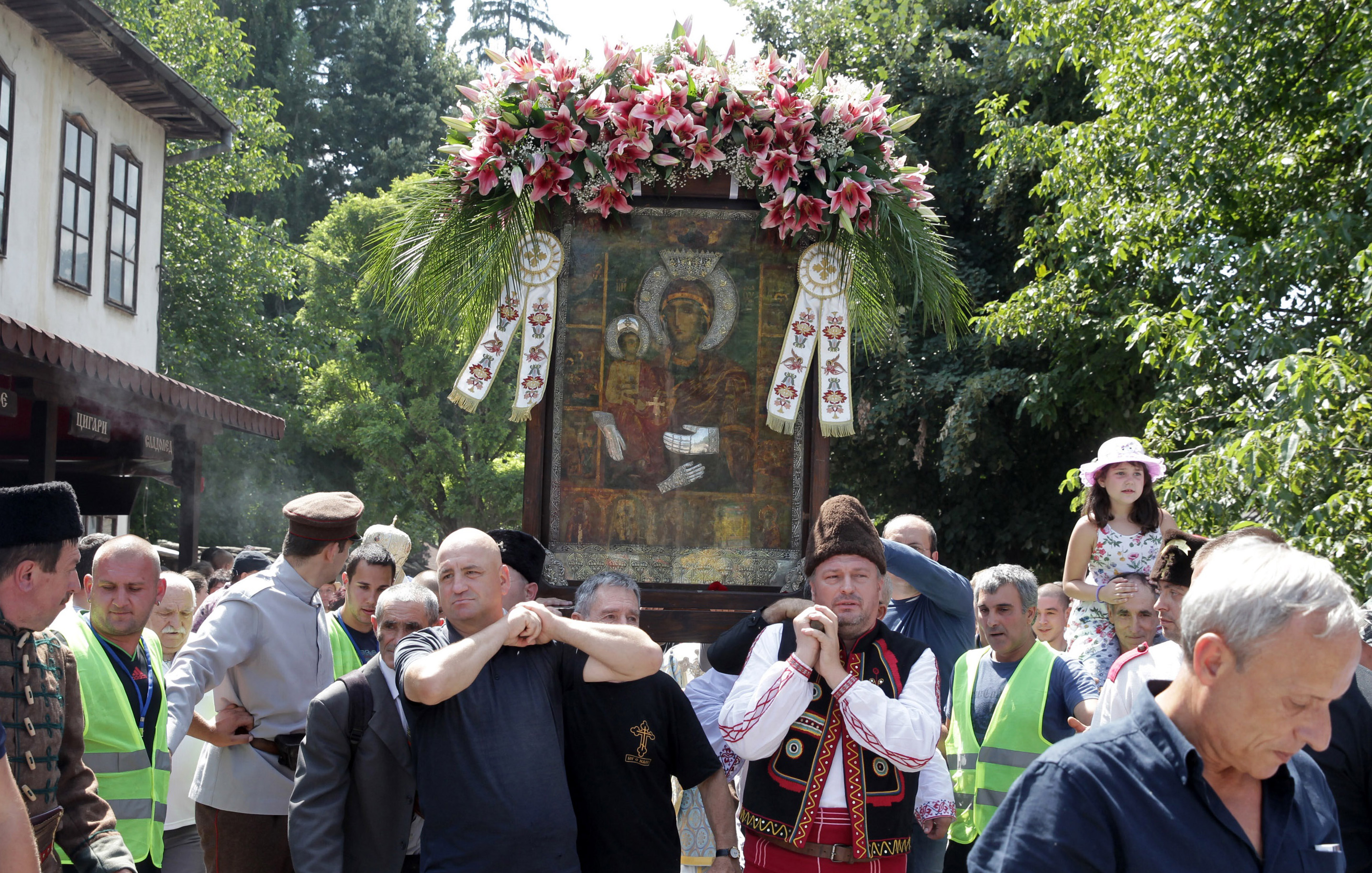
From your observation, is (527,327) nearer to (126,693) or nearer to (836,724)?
(126,693)

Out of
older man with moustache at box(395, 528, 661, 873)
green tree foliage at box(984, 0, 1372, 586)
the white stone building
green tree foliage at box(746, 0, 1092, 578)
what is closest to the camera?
older man with moustache at box(395, 528, 661, 873)

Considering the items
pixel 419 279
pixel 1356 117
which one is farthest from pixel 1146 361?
pixel 419 279

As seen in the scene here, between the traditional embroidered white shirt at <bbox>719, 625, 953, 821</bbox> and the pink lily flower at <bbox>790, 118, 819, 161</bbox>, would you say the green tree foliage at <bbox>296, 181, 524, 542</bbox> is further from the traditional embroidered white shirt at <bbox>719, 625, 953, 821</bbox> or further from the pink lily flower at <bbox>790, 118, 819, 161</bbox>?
the traditional embroidered white shirt at <bbox>719, 625, 953, 821</bbox>

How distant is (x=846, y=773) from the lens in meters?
3.96

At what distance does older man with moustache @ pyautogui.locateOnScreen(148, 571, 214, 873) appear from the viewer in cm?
530

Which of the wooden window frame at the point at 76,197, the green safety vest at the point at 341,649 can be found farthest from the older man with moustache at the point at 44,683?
the wooden window frame at the point at 76,197

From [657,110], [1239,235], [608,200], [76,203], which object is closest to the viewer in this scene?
[657,110]

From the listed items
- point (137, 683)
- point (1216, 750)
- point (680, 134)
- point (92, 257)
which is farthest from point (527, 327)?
point (92, 257)

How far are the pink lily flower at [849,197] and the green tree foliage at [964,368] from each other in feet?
32.0

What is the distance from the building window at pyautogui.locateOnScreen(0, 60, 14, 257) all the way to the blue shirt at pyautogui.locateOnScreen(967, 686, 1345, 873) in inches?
550

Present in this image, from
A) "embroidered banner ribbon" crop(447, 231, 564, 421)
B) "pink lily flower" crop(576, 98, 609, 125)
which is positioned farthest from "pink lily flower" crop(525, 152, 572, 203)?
"embroidered banner ribbon" crop(447, 231, 564, 421)

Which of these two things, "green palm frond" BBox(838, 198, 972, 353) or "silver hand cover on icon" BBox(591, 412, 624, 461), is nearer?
"green palm frond" BBox(838, 198, 972, 353)

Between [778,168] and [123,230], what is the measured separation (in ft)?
46.5

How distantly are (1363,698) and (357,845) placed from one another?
3.08 m
